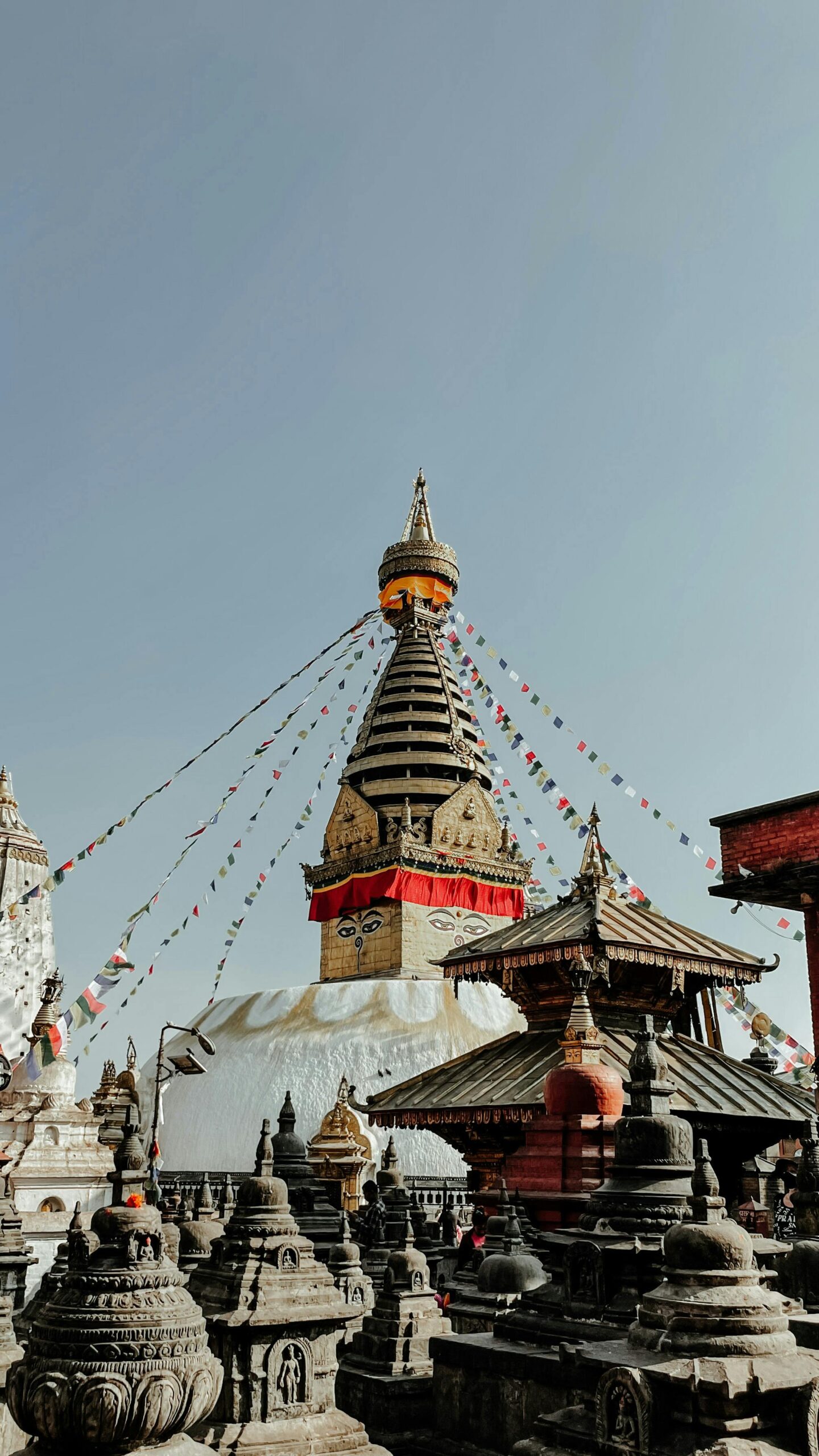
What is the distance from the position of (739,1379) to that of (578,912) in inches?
404

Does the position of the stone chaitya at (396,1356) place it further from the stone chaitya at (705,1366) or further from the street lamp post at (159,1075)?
the street lamp post at (159,1075)

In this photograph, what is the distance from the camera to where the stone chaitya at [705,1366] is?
3943mm

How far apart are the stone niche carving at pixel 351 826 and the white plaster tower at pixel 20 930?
1268cm

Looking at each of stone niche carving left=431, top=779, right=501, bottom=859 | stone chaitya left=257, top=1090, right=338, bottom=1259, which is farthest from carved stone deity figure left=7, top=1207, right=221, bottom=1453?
stone niche carving left=431, top=779, right=501, bottom=859

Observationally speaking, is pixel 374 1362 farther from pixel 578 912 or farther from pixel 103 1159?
pixel 103 1159

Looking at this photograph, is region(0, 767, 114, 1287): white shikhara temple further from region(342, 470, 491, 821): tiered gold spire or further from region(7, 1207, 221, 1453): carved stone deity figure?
region(7, 1207, 221, 1453): carved stone deity figure

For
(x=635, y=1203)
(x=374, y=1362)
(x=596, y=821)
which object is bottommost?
(x=374, y=1362)

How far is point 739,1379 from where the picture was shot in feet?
12.9

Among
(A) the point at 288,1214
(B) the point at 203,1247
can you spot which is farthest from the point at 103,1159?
(A) the point at 288,1214

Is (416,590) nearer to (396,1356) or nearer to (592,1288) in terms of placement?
(396,1356)

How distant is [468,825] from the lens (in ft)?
115

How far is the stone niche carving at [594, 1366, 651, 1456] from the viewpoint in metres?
4.05

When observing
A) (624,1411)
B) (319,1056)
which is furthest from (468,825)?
(624,1411)

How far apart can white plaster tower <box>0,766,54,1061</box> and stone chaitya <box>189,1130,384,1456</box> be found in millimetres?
36684
